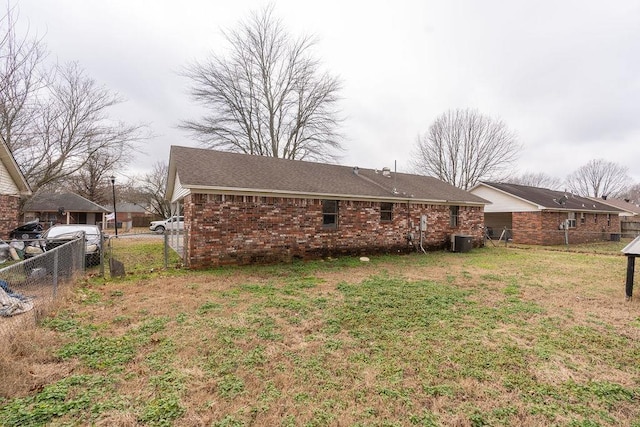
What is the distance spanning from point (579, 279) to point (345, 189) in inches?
307

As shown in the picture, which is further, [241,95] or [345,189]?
[241,95]

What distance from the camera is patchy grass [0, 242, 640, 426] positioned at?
8.32 ft

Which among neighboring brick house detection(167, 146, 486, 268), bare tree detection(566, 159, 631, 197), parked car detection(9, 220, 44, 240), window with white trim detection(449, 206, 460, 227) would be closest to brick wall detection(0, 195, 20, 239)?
parked car detection(9, 220, 44, 240)

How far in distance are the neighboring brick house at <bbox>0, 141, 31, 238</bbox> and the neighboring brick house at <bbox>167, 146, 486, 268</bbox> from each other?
19.3 ft

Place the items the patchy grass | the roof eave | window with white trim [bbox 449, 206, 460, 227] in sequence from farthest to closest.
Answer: window with white trim [bbox 449, 206, 460, 227]
the roof eave
the patchy grass

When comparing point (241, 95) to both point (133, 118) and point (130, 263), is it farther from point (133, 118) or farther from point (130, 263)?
point (130, 263)

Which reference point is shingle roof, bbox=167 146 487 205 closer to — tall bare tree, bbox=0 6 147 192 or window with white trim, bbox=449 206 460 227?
window with white trim, bbox=449 206 460 227

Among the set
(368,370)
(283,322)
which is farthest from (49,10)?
(368,370)

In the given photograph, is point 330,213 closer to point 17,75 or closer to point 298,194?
point 298,194

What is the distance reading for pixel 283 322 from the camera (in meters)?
4.71

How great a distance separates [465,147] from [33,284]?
107 ft

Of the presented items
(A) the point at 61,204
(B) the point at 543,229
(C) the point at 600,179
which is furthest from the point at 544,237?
(C) the point at 600,179

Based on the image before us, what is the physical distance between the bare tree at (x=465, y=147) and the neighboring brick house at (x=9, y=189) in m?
31.2

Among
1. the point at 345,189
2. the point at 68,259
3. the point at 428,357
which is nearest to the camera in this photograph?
the point at 428,357
